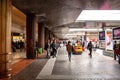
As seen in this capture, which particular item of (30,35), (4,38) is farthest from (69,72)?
(30,35)

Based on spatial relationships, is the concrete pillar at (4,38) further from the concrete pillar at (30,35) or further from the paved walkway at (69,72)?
the concrete pillar at (30,35)

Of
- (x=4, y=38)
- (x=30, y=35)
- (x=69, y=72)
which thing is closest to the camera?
(x=4, y=38)

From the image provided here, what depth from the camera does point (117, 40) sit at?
22.4 meters

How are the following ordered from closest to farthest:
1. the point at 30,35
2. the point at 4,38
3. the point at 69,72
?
the point at 4,38, the point at 69,72, the point at 30,35

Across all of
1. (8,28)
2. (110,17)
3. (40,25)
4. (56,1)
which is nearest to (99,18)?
(110,17)

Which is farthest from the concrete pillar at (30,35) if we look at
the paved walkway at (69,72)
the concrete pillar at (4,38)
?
the concrete pillar at (4,38)

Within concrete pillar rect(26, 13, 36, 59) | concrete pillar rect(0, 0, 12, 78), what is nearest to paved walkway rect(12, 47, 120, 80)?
concrete pillar rect(0, 0, 12, 78)

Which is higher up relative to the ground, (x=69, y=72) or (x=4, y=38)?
(x=4, y=38)

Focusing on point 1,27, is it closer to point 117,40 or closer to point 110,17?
point 117,40

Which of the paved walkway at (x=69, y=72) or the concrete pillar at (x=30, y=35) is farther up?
the concrete pillar at (x=30, y=35)

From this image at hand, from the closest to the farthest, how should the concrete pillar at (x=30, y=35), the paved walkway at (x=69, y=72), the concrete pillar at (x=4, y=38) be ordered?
1. the paved walkway at (x=69, y=72)
2. the concrete pillar at (x=4, y=38)
3. the concrete pillar at (x=30, y=35)

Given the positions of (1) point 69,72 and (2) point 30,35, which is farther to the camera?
(2) point 30,35

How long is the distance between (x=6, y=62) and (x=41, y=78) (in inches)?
76.5

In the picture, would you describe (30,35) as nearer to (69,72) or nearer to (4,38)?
(69,72)
